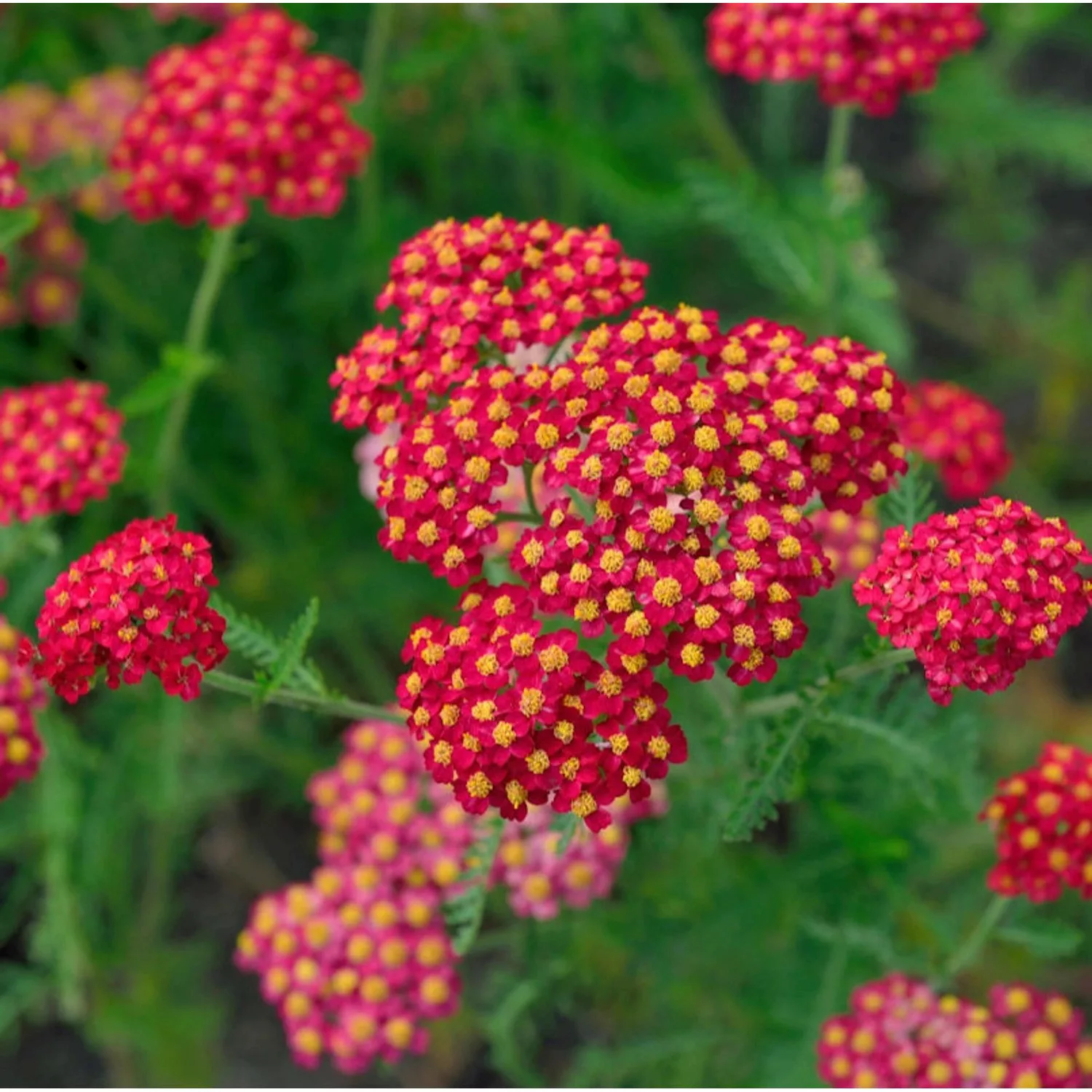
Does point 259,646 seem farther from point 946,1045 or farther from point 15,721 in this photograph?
point 946,1045

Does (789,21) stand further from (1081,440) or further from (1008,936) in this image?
(1081,440)

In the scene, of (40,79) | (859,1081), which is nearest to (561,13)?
(40,79)

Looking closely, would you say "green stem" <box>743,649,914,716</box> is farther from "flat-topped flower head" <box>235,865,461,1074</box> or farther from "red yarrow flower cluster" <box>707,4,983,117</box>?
"red yarrow flower cluster" <box>707,4,983,117</box>

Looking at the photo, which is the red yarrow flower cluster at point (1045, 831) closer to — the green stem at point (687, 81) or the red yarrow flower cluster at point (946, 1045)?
the red yarrow flower cluster at point (946, 1045)

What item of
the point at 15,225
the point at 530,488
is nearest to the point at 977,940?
the point at 530,488

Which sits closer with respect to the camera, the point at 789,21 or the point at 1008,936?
the point at 1008,936

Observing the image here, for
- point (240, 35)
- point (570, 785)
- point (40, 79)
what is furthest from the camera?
point (40, 79)

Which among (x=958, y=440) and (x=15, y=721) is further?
(x=958, y=440)
